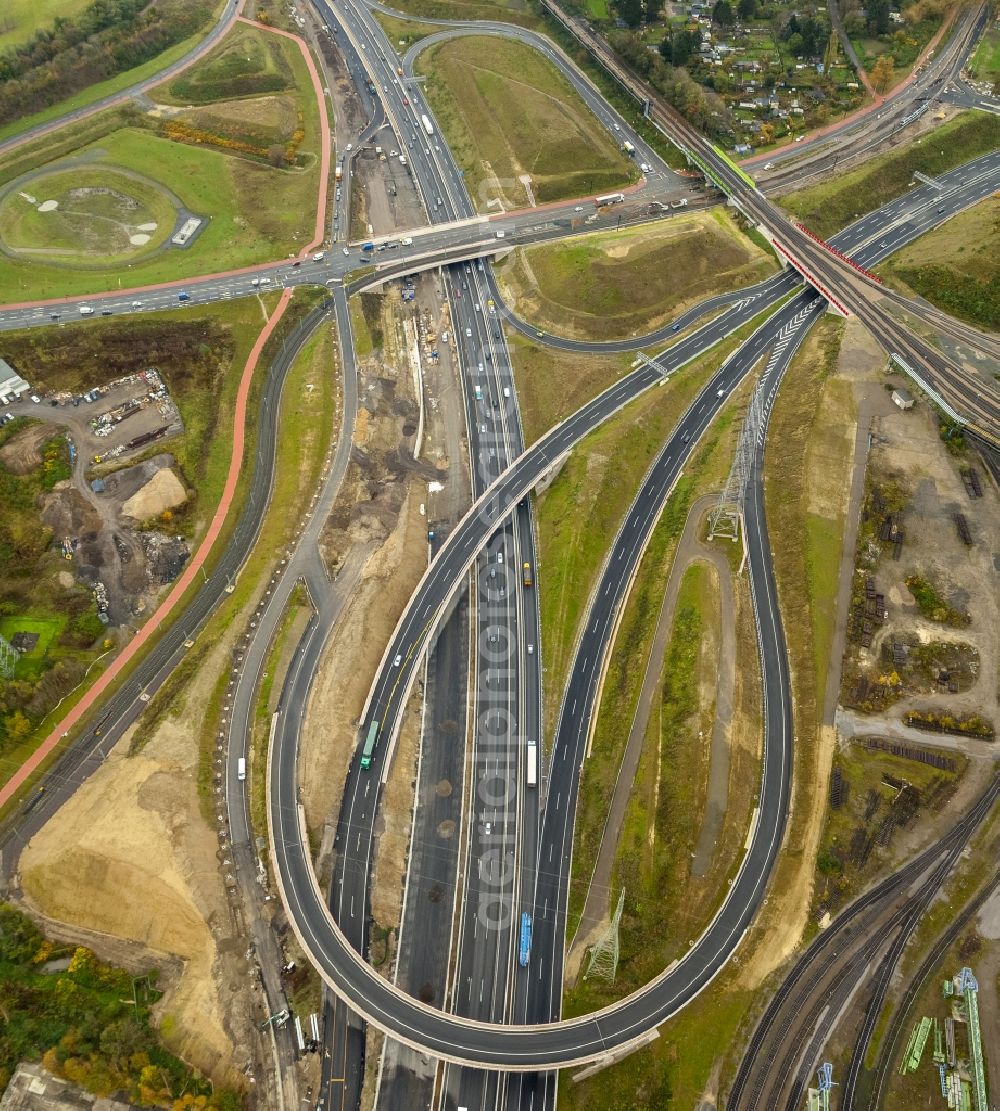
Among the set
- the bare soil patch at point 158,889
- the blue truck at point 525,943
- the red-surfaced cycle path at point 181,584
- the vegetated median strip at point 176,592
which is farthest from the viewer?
the red-surfaced cycle path at point 181,584

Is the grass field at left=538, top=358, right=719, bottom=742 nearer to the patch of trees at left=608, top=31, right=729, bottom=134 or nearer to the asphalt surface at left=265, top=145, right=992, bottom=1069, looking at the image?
the asphalt surface at left=265, top=145, right=992, bottom=1069

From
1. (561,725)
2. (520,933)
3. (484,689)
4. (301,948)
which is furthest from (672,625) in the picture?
(301,948)

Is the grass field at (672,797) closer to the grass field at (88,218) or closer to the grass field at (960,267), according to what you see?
the grass field at (960,267)

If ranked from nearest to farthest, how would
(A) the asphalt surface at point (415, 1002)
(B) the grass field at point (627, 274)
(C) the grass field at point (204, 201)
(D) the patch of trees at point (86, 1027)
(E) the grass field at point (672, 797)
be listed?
(D) the patch of trees at point (86, 1027)
(A) the asphalt surface at point (415, 1002)
(E) the grass field at point (672, 797)
(B) the grass field at point (627, 274)
(C) the grass field at point (204, 201)

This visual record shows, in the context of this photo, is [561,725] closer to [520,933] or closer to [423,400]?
[520,933]

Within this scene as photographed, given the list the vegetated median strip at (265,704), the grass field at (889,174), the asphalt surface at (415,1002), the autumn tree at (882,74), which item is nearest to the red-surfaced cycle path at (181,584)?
the vegetated median strip at (265,704)

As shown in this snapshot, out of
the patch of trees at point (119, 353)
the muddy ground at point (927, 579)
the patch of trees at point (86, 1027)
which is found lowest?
the patch of trees at point (86, 1027)

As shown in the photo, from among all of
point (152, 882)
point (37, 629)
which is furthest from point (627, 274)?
point (152, 882)
